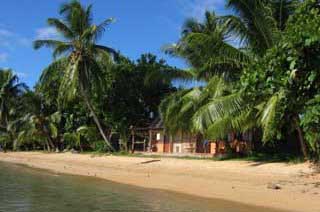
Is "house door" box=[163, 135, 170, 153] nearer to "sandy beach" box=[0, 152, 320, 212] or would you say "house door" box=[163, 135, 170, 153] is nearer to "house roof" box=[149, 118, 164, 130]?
"house roof" box=[149, 118, 164, 130]

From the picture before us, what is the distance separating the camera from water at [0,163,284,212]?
1321 centimetres

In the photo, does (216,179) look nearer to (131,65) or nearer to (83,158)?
(83,158)

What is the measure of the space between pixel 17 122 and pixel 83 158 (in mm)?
15547

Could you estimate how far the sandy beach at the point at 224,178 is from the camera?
1387 cm

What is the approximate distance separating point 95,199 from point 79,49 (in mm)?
20174

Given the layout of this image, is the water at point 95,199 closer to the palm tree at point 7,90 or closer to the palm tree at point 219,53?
the palm tree at point 219,53

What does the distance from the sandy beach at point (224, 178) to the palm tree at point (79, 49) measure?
6937 mm

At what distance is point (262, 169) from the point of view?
19.3 meters

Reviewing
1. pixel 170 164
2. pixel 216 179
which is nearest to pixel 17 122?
pixel 170 164

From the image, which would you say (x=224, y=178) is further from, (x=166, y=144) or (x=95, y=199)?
(x=166, y=144)

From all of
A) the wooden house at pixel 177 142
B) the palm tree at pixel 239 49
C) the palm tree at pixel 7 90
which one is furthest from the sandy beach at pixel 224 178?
the palm tree at pixel 7 90

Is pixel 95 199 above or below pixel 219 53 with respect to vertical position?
below

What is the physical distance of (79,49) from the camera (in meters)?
34.2

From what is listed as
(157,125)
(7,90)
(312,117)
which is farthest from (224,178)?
(7,90)
